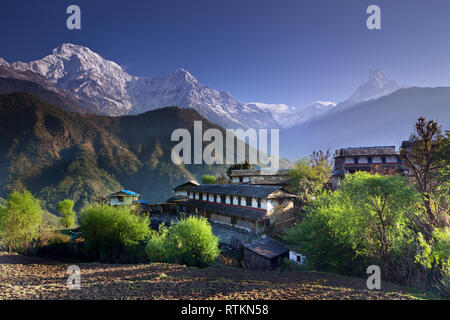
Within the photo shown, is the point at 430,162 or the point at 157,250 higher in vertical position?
the point at 430,162

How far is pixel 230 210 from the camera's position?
126ft

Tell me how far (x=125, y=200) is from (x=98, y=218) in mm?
24560

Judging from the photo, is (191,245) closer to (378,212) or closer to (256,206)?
(378,212)

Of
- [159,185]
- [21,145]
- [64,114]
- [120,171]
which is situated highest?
[64,114]

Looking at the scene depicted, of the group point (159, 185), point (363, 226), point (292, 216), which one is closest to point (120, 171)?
point (159, 185)

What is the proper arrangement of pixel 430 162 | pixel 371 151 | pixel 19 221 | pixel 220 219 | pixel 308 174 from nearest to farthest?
pixel 430 162 → pixel 19 221 → pixel 220 219 → pixel 308 174 → pixel 371 151

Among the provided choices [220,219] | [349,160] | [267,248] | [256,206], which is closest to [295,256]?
[267,248]

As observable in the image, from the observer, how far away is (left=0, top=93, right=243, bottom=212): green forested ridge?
101 metres

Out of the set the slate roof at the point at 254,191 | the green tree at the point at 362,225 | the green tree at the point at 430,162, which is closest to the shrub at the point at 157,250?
the green tree at the point at 362,225

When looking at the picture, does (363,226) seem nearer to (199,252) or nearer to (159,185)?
(199,252)

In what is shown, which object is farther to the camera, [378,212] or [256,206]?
[256,206]

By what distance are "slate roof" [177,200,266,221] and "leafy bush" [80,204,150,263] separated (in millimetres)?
15569

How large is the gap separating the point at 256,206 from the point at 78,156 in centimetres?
13033
